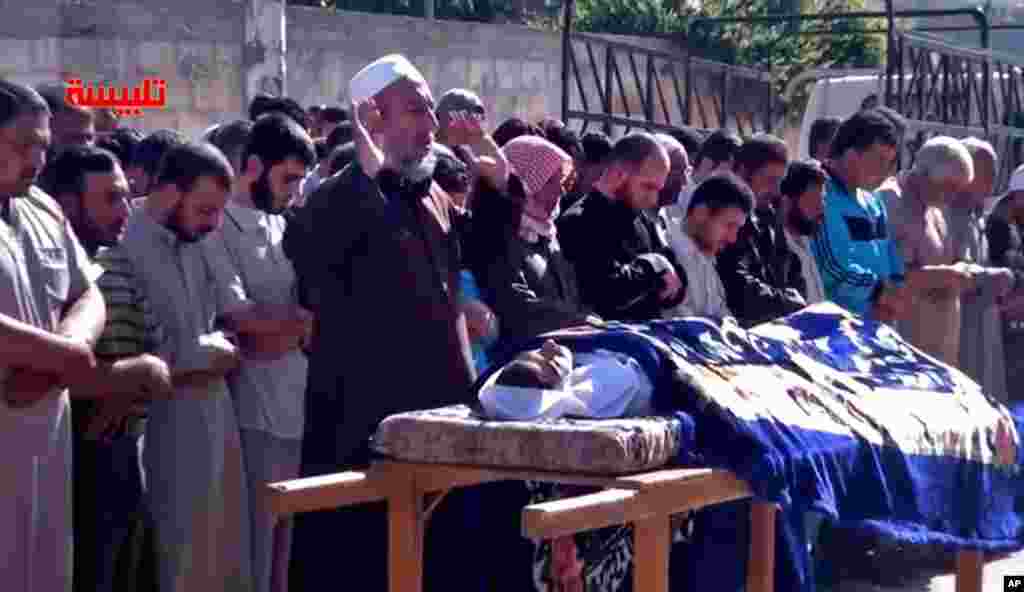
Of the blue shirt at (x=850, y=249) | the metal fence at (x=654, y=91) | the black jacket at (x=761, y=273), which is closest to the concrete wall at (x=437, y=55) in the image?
the metal fence at (x=654, y=91)

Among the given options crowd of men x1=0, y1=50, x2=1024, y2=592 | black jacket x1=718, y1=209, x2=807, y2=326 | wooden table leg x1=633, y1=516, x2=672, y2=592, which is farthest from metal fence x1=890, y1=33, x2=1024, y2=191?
wooden table leg x1=633, y1=516, x2=672, y2=592

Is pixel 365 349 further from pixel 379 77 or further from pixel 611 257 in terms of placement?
pixel 611 257

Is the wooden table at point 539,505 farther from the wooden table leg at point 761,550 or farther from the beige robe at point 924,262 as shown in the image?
the beige robe at point 924,262

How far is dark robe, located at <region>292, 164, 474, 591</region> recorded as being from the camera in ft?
18.3

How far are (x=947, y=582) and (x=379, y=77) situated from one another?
13.1 ft

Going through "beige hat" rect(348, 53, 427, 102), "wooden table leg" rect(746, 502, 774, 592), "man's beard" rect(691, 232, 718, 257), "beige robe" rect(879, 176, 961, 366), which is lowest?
Answer: "wooden table leg" rect(746, 502, 774, 592)

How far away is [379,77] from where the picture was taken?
562 cm

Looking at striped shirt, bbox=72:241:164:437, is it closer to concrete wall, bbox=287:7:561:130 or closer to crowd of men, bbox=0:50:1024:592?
crowd of men, bbox=0:50:1024:592

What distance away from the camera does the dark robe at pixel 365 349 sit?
5.57 m

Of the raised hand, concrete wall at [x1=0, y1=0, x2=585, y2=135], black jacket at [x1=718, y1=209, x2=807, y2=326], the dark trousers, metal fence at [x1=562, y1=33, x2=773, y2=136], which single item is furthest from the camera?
concrete wall at [x1=0, y1=0, x2=585, y2=135]

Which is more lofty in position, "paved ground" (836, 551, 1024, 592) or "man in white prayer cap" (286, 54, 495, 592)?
"man in white prayer cap" (286, 54, 495, 592)

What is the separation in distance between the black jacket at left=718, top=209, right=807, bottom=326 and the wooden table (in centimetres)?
219

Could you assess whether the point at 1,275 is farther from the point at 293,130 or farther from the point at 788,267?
the point at 788,267

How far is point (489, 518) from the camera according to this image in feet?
18.4
